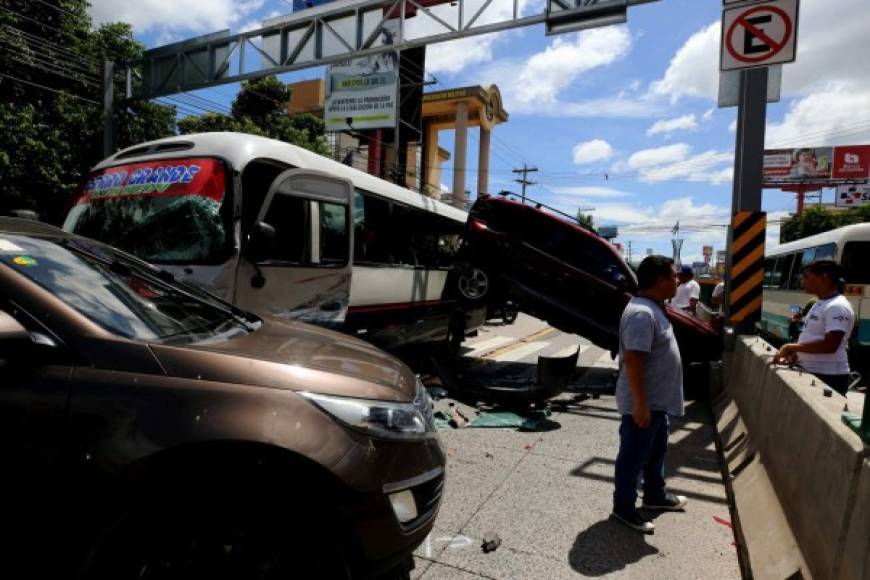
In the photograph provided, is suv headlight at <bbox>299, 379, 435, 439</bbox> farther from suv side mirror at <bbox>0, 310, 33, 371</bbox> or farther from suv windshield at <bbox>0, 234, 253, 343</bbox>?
suv side mirror at <bbox>0, 310, 33, 371</bbox>

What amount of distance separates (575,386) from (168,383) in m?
6.67

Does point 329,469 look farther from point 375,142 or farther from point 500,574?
point 375,142

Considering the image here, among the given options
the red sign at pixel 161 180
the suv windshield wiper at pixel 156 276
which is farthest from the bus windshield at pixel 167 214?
the suv windshield wiper at pixel 156 276

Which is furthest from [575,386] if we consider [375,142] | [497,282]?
[375,142]

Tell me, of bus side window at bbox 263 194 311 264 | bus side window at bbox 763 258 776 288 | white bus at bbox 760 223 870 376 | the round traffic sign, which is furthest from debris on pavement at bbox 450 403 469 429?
bus side window at bbox 763 258 776 288

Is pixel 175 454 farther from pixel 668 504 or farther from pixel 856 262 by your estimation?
pixel 856 262

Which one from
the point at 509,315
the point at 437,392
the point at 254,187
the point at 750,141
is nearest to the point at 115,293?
the point at 254,187

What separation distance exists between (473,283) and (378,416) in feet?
19.6

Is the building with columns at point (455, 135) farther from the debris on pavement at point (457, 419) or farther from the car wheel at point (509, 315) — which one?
the debris on pavement at point (457, 419)

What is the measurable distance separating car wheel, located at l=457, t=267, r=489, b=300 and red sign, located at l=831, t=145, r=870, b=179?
6228 cm

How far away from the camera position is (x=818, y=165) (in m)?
56.3

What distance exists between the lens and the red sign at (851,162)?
54.4 meters

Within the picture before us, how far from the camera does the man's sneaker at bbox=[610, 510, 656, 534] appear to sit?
3.41 m

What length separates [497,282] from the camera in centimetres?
800
